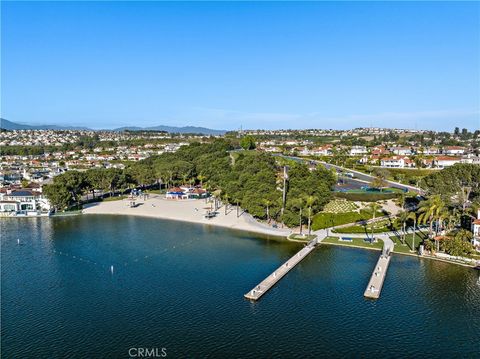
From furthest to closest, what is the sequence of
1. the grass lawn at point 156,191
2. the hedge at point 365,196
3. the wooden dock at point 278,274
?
1. the grass lawn at point 156,191
2. the hedge at point 365,196
3. the wooden dock at point 278,274

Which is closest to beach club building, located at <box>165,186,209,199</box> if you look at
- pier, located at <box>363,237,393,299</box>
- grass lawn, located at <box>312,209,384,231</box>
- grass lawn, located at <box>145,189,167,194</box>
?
grass lawn, located at <box>145,189,167,194</box>

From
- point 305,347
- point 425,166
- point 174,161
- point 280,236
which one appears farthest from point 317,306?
point 425,166

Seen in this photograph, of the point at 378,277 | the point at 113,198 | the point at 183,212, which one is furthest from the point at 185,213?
the point at 378,277

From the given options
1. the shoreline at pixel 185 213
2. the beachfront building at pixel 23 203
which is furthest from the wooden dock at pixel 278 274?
the beachfront building at pixel 23 203

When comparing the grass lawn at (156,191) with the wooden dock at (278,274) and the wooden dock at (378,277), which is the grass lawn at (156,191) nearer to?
the wooden dock at (278,274)

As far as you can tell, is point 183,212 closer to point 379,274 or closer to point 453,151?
point 379,274

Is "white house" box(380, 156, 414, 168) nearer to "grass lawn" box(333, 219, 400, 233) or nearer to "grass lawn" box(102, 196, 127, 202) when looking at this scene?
"grass lawn" box(333, 219, 400, 233)
